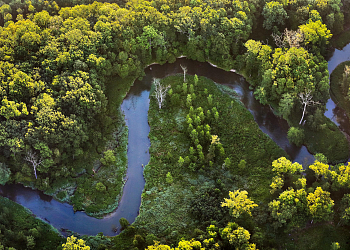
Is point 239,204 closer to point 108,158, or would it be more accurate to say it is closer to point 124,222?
point 124,222

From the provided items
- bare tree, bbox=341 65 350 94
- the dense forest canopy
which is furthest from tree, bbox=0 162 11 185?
bare tree, bbox=341 65 350 94

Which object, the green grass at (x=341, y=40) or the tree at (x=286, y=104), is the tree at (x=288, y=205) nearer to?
the tree at (x=286, y=104)

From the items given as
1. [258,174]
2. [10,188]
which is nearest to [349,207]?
Result: [258,174]

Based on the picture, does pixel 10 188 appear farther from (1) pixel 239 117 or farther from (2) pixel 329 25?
(2) pixel 329 25

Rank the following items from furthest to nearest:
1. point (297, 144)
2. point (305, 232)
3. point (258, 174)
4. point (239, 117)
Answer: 1. point (239, 117)
2. point (297, 144)
3. point (258, 174)
4. point (305, 232)

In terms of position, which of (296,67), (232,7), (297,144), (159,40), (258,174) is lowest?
(258,174)

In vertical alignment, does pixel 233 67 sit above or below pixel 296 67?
above
